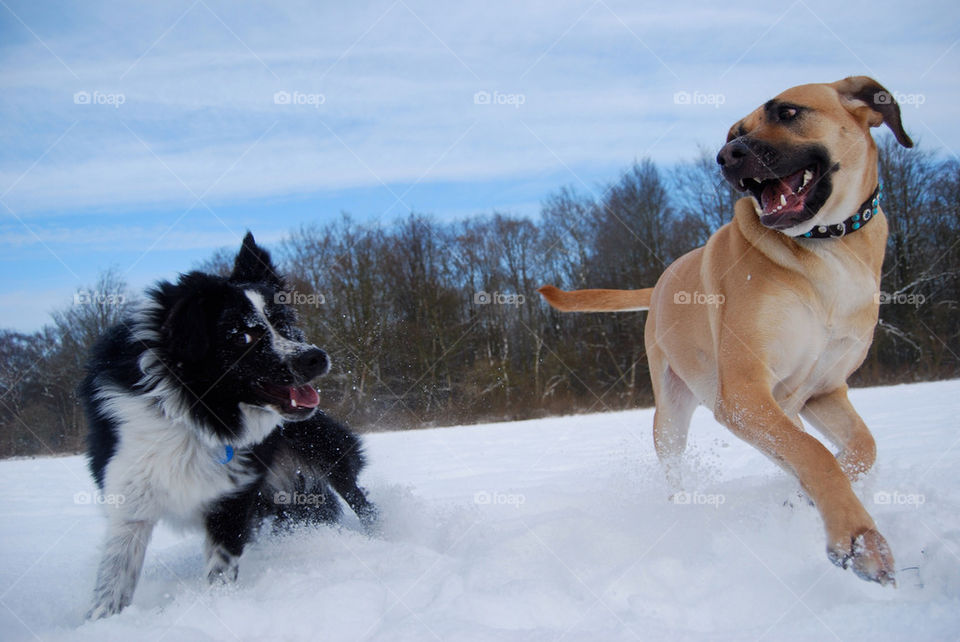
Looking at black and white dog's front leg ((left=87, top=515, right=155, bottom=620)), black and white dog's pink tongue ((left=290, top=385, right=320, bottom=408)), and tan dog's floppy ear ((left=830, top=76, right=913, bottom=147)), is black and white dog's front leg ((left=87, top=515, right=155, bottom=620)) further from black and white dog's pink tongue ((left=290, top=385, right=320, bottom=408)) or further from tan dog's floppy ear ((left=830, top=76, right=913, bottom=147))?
tan dog's floppy ear ((left=830, top=76, right=913, bottom=147))

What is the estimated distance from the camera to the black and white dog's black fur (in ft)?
10.8

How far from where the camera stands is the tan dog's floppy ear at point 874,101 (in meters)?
3.25

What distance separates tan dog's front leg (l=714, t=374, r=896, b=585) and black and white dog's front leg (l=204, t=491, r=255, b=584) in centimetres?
275

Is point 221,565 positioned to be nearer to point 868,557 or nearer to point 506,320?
point 868,557

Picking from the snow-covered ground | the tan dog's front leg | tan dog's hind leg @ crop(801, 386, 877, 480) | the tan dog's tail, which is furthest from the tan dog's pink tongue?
the tan dog's tail

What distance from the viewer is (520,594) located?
8.31 ft

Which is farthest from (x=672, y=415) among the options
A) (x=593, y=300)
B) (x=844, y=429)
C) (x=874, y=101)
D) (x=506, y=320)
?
(x=506, y=320)

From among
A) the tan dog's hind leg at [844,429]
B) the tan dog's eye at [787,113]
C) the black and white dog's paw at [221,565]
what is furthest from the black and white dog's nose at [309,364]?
the tan dog's hind leg at [844,429]

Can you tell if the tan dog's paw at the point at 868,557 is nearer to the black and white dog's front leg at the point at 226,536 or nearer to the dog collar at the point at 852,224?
the dog collar at the point at 852,224

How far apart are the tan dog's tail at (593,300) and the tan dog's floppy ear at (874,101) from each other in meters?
1.96

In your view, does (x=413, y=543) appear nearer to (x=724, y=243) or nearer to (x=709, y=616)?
(x=709, y=616)

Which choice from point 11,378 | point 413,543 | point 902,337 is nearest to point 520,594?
point 413,543

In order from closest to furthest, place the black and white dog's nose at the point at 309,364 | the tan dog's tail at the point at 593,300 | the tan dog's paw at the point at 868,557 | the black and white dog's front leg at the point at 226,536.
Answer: the tan dog's paw at the point at 868,557, the black and white dog's front leg at the point at 226,536, the black and white dog's nose at the point at 309,364, the tan dog's tail at the point at 593,300

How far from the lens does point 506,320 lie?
29406 mm
